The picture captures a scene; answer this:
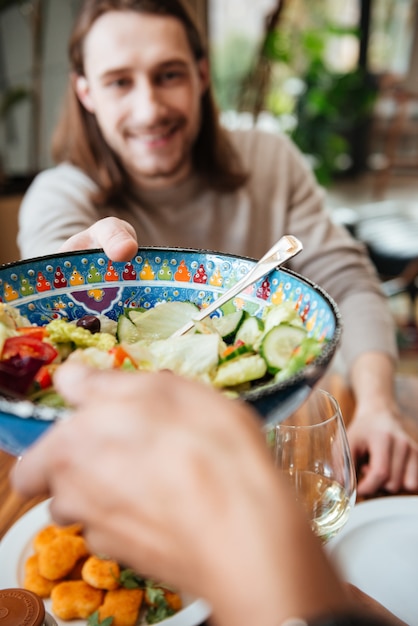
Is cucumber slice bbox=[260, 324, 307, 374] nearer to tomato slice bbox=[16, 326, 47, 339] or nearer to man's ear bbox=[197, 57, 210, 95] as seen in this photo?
tomato slice bbox=[16, 326, 47, 339]

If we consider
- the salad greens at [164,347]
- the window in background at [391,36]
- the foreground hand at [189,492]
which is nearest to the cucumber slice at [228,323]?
the salad greens at [164,347]

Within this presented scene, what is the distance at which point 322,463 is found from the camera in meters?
0.71

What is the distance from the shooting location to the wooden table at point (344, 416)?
34.1 inches

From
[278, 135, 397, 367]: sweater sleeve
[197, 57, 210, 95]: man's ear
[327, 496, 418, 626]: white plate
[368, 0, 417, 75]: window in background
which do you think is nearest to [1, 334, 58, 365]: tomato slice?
[327, 496, 418, 626]: white plate

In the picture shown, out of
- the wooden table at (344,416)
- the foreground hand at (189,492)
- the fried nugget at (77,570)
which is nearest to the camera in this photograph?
the foreground hand at (189,492)

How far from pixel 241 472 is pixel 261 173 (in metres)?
1.54

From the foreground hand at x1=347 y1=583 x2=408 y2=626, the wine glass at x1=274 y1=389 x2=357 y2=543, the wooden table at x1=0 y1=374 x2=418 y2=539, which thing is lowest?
the wooden table at x1=0 y1=374 x2=418 y2=539

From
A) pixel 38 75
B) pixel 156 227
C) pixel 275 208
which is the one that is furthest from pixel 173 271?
pixel 38 75

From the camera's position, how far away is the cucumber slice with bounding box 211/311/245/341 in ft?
2.06

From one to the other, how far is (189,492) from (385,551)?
1.74 ft

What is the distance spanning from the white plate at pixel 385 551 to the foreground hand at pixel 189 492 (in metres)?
0.40

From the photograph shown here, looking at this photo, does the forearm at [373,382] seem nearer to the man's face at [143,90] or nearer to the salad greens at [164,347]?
the salad greens at [164,347]

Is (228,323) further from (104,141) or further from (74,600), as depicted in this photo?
(104,141)

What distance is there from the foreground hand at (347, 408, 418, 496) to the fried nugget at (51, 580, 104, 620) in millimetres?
437
